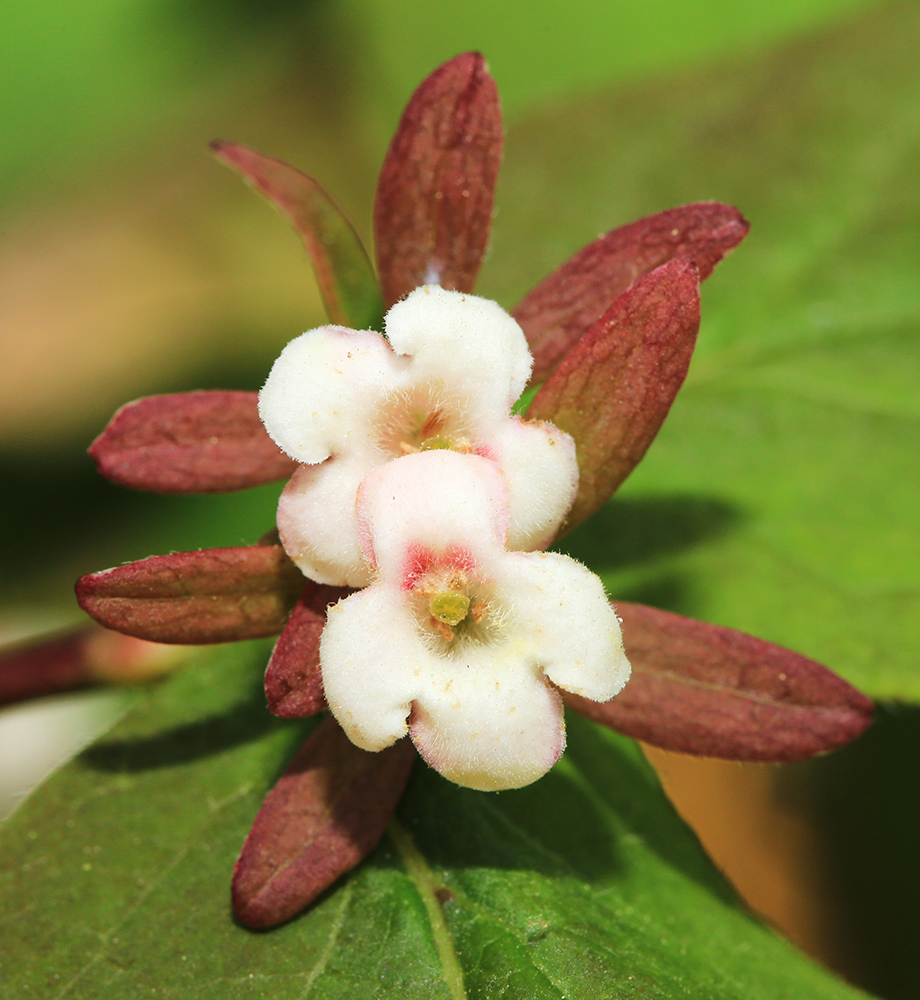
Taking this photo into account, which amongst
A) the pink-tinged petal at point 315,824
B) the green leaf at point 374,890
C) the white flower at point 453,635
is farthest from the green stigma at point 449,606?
the green leaf at point 374,890

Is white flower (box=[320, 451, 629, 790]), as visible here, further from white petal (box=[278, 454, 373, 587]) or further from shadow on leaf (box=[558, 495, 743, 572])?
shadow on leaf (box=[558, 495, 743, 572])

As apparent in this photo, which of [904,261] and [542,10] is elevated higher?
[542,10]

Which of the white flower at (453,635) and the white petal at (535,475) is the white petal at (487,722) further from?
the white petal at (535,475)

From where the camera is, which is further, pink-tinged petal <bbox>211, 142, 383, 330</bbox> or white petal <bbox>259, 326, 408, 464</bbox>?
pink-tinged petal <bbox>211, 142, 383, 330</bbox>

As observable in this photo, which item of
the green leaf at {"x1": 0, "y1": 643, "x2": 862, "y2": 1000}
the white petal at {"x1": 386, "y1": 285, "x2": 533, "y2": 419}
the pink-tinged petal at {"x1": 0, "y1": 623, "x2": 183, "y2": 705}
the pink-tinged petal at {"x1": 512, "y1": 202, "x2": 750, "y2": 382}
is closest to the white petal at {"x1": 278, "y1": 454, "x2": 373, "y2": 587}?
the white petal at {"x1": 386, "y1": 285, "x2": 533, "y2": 419}

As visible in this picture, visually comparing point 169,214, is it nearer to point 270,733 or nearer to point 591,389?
point 270,733

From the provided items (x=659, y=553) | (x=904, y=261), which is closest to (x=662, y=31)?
(x=904, y=261)
